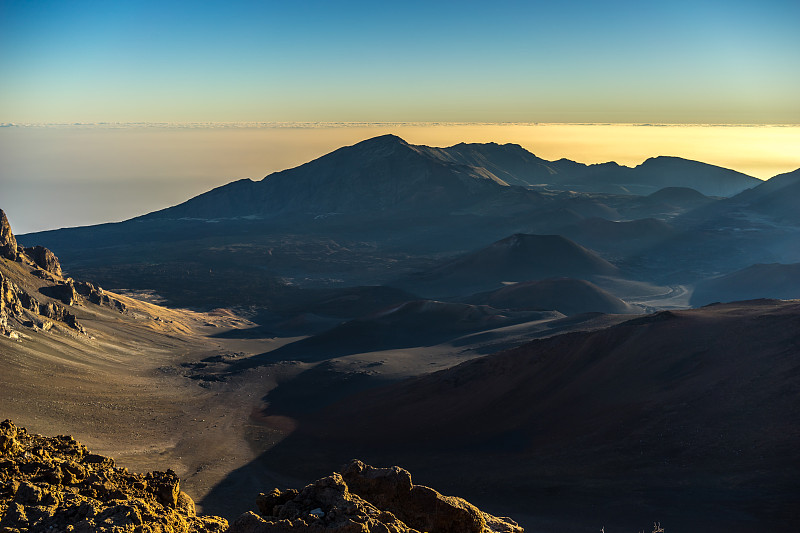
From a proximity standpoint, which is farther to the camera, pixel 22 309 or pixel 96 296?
pixel 96 296

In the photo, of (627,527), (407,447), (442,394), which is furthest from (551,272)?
(627,527)

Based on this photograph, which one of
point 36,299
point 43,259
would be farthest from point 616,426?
point 43,259

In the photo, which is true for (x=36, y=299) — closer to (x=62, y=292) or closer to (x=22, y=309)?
(x=22, y=309)

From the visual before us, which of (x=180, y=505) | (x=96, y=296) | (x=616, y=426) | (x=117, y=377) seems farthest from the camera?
(x=96, y=296)

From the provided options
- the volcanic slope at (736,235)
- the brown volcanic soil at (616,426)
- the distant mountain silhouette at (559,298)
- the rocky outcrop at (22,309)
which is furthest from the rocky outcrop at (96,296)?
the volcanic slope at (736,235)

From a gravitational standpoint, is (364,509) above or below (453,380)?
above

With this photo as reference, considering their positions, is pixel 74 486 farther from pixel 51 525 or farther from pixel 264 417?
pixel 264 417
